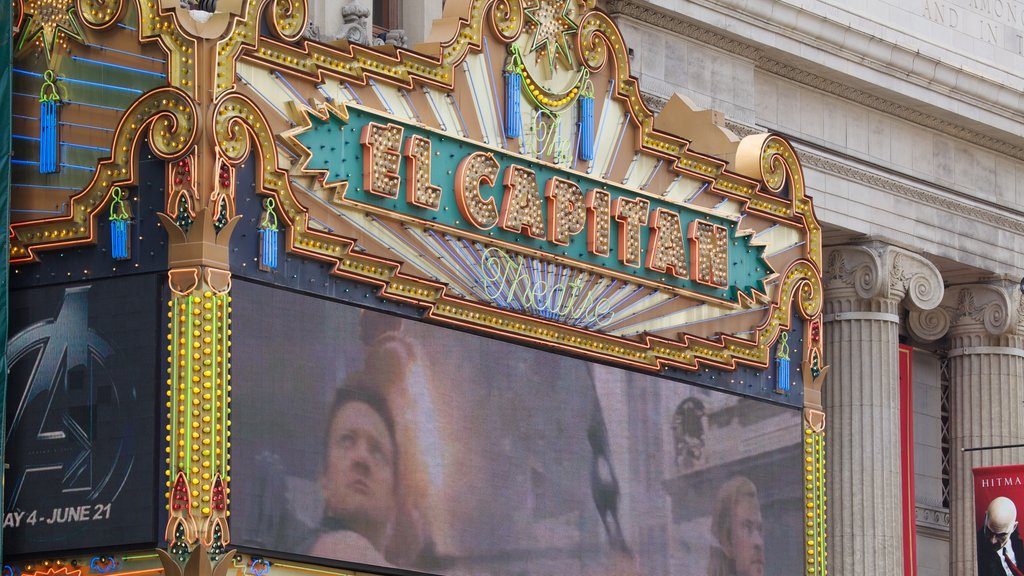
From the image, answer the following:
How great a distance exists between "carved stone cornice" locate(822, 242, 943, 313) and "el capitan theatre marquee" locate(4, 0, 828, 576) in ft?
32.9

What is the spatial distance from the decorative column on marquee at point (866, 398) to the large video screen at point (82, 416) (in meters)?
18.0

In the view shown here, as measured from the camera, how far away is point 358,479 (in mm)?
23188

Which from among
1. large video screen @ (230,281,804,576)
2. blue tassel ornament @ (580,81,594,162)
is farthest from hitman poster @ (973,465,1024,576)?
blue tassel ornament @ (580,81,594,162)

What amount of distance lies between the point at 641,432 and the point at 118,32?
735 cm

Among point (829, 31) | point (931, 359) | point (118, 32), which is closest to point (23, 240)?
point (118, 32)

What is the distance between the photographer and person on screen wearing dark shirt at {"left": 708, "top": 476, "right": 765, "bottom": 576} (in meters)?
27.2

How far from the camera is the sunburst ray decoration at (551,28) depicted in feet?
86.7

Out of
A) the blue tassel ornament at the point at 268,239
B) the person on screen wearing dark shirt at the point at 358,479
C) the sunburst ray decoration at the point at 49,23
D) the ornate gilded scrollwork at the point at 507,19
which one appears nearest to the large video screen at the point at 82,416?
the blue tassel ornament at the point at 268,239

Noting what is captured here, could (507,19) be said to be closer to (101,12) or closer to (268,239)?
(268,239)

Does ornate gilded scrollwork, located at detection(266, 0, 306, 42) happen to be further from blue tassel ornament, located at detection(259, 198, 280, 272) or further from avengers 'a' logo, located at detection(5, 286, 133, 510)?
avengers 'a' logo, located at detection(5, 286, 133, 510)

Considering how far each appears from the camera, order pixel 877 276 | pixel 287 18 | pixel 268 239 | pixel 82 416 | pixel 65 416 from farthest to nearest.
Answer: pixel 877 276 → pixel 287 18 → pixel 268 239 → pixel 65 416 → pixel 82 416

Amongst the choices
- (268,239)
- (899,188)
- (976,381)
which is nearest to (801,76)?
(899,188)

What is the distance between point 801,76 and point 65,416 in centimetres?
1839

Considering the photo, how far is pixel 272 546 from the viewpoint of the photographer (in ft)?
72.8
